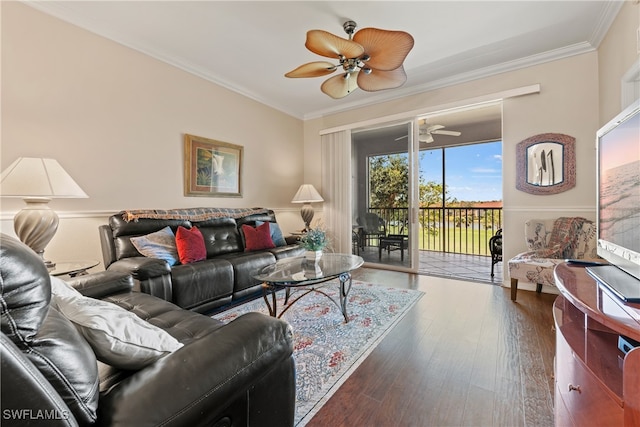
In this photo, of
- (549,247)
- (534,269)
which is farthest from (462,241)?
(534,269)

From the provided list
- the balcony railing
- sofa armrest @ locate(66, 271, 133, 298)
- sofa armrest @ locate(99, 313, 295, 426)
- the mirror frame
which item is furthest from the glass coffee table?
the balcony railing

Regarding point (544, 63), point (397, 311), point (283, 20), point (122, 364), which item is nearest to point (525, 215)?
point (544, 63)

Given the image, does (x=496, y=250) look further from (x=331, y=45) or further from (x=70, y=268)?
(x=70, y=268)

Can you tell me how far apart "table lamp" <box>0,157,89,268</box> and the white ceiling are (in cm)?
146

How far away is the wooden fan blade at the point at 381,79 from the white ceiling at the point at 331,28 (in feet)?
1.58

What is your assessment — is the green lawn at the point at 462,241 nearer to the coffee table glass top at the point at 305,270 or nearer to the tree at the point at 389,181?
the tree at the point at 389,181

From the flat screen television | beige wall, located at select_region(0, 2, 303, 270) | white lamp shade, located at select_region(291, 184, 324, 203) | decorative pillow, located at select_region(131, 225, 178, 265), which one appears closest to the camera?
the flat screen television

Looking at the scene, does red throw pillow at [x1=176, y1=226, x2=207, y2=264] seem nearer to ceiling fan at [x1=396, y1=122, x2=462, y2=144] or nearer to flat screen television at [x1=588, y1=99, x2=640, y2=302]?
flat screen television at [x1=588, y1=99, x2=640, y2=302]

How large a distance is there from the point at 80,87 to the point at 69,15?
0.59 meters

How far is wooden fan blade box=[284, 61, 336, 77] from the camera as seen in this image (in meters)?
2.38

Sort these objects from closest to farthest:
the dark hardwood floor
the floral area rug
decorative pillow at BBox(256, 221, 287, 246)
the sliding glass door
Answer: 1. the dark hardwood floor
2. the floral area rug
3. decorative pillow at BBox(256, 221, 287, 246)
4. the sliding glass door

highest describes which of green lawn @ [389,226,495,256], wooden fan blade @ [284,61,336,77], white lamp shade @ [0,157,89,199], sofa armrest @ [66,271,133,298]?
wooden fan blade @ [284,61,336,77]

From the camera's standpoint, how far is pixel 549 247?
2.90 metres

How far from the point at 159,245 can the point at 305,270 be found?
1406mm
